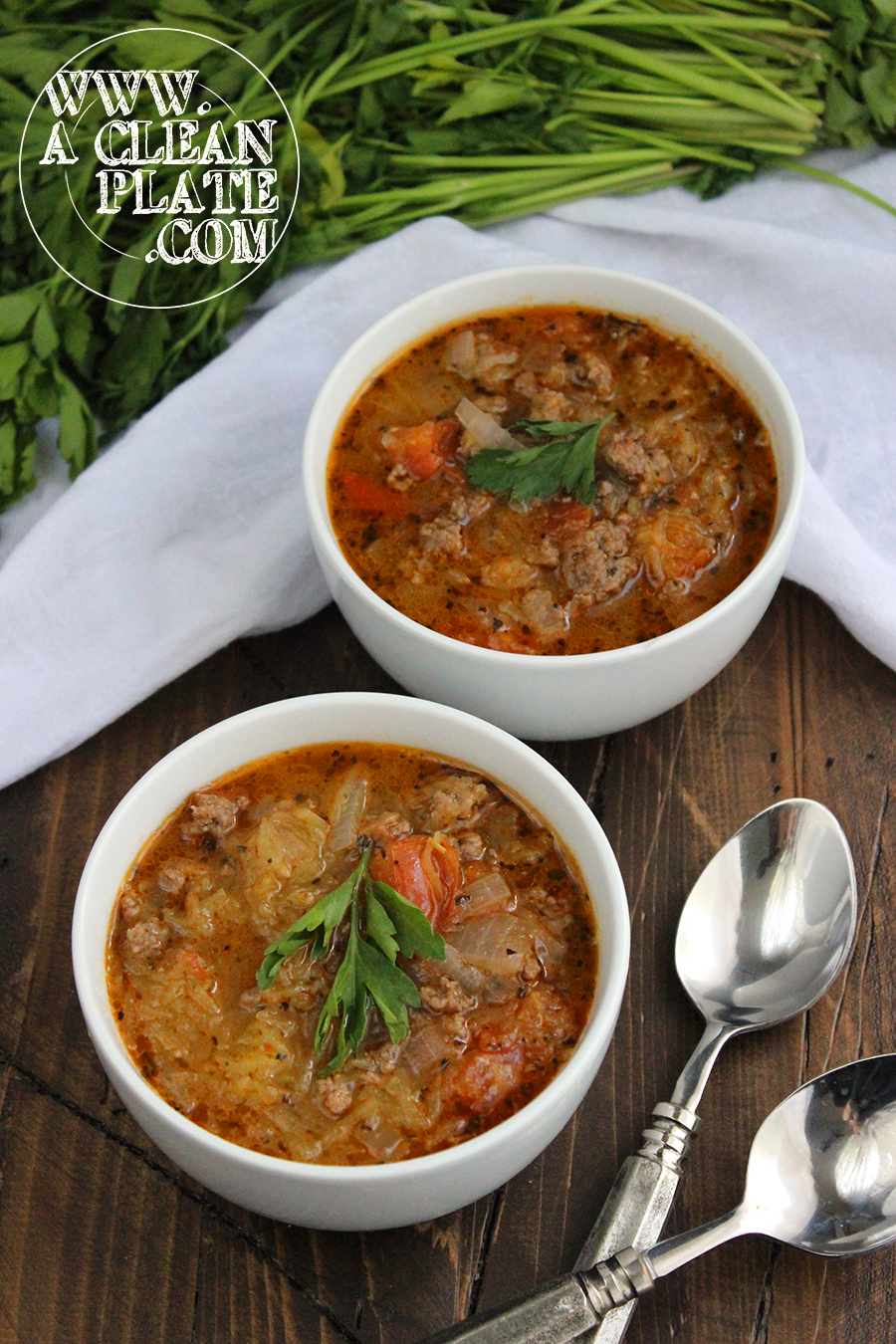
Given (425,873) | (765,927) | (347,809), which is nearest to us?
(425,873)

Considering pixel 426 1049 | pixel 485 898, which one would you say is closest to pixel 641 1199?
pixel 426 1049

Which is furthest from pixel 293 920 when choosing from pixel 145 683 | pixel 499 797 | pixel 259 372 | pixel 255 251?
pixel 255 251

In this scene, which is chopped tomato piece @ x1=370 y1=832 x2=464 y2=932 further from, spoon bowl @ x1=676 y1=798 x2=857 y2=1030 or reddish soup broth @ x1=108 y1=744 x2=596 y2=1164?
spoon bowl @ x1=676 y1=798 x2=857 y2=1030

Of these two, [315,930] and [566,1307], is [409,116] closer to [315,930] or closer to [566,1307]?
[315,930]

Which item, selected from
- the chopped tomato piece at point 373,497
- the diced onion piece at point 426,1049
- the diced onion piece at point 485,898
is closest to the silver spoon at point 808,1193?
the diced onion piece at point 426,1049

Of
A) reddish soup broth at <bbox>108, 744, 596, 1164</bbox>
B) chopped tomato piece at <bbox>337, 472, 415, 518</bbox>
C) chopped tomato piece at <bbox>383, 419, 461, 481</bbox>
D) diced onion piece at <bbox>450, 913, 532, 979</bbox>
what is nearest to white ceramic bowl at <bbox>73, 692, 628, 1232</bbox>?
Result: reddish soup broth at <bbox>108, 744, 596, 1164</bbox>

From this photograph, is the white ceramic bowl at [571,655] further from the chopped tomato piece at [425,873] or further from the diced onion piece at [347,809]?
the chopped tomato piece at [425,873]

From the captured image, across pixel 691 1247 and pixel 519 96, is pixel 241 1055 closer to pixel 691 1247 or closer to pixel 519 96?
pixel 691 1247
